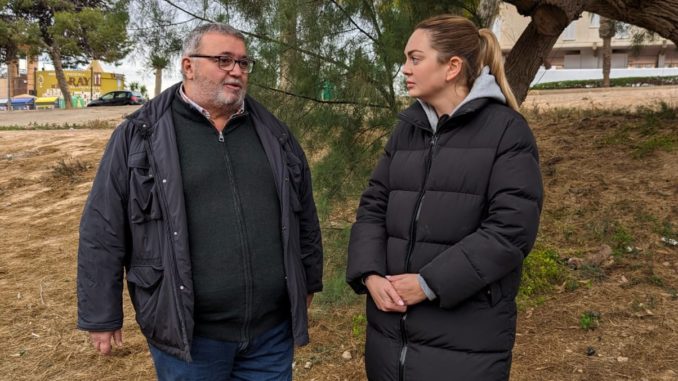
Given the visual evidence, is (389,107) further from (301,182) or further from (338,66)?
(301,182)

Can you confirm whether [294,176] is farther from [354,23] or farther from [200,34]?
[354,23]

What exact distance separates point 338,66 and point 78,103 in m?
38.2

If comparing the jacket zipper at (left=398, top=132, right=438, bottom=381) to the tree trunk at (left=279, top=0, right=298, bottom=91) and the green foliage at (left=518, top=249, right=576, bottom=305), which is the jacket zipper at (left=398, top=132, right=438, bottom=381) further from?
the green foliage at (left=518, top=249, right=576, bottom=305)

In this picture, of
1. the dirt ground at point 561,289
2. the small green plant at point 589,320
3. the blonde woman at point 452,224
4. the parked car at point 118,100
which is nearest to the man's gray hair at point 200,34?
the blonde woman at point 452,224

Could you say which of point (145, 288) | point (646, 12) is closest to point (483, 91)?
point (145, 288)

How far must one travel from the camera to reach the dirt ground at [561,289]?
11.2ft

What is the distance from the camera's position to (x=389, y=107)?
328 cm

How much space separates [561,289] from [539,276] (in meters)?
0.19

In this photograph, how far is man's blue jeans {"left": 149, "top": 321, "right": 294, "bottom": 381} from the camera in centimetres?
186

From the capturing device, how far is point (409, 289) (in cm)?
172

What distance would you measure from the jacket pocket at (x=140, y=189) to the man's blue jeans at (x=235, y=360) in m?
0.44

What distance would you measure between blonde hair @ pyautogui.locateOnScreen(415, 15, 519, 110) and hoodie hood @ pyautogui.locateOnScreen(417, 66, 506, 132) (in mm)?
29

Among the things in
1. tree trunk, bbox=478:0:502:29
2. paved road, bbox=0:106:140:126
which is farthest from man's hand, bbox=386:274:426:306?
paved road, bbox=0:106:140:126

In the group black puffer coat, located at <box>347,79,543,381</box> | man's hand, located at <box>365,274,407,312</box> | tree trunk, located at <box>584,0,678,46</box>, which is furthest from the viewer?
tree trunk, located at <box>584,0,678,46</box>
